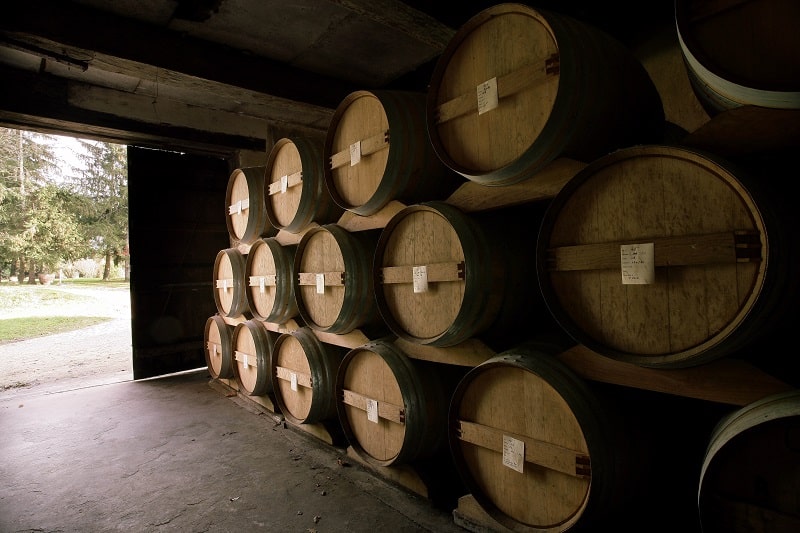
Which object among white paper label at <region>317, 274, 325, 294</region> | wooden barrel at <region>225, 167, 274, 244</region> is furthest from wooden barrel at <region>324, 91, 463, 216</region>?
wooden barrel at <region>225, 167, 274, 244</region>

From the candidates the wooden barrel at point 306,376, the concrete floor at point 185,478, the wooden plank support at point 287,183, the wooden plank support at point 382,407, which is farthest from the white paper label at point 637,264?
the wooden plank support at point 287,183

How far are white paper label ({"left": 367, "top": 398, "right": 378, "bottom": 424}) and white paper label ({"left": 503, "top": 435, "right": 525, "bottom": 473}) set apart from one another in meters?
1.02

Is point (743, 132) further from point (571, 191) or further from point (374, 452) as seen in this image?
point (374, 452)

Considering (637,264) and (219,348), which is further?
(219,348)

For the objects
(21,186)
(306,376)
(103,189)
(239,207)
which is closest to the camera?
(306,376)

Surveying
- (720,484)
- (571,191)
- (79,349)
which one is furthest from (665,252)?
(79,349)

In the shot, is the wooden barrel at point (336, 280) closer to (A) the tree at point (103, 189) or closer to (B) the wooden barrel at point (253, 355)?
(B) the wooden barrel at point (253, 355)

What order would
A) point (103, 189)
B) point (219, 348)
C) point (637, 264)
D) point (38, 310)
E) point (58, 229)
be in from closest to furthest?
point (637, 264) → point (219, 348) → point (38, 310) → point (58, 229) → point (103, 189)

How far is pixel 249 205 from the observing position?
471 centimetres

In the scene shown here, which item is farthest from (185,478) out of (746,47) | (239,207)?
(746,47)

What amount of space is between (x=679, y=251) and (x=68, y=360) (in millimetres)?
9727

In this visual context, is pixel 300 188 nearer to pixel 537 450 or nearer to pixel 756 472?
pixel 537 450

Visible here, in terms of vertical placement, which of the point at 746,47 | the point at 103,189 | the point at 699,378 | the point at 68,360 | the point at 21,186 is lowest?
the point at 68,360

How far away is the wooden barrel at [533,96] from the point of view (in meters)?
1.85
